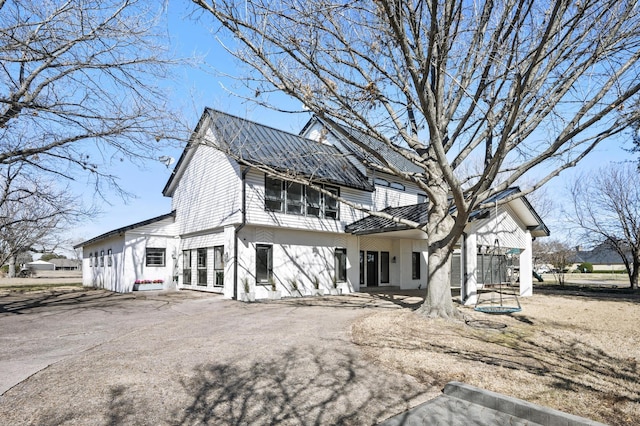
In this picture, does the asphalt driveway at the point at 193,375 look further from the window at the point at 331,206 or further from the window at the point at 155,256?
the window at the point at 155,256

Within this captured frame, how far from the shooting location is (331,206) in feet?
56.0

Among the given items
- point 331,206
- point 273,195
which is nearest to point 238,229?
point 273,195

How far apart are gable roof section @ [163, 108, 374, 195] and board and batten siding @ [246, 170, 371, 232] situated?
2.02 ft

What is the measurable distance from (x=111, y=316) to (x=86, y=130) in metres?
4.87

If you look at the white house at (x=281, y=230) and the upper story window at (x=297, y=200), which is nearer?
the white house at (x=281, y=230)

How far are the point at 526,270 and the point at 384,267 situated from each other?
20.7ft

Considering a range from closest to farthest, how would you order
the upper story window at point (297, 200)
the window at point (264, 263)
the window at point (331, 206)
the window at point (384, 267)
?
the window at point (264, 263) < the upper story window at point (297, 200) < the window at point (331, 206) < the window at point (384, 267)

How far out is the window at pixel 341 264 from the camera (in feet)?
56.9

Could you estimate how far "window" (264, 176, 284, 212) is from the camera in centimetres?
1490

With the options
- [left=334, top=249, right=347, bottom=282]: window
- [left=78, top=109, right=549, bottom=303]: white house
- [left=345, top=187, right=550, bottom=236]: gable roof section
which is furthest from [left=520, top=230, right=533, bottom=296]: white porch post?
[left=334, top=249, right=347, bottom=282]: window

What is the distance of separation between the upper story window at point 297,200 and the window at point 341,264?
163 centimetres

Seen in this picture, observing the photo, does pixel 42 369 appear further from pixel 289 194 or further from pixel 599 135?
pixel 289 194

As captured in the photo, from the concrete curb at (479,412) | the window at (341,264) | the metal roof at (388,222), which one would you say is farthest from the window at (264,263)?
the concrete curb at (479,412)

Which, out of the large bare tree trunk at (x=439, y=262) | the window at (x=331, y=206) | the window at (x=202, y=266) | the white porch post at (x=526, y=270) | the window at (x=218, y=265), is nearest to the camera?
the large bare tree trunk at (x=439, y=262)
